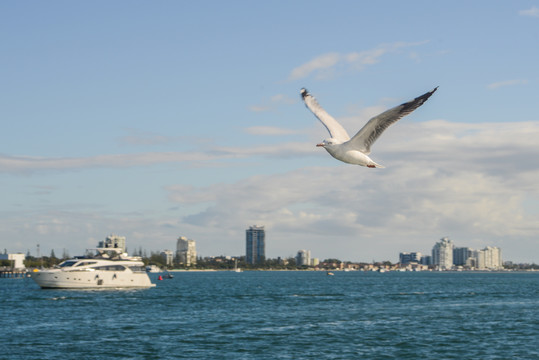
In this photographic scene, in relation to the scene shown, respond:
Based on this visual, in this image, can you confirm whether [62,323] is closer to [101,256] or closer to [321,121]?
[101,256]

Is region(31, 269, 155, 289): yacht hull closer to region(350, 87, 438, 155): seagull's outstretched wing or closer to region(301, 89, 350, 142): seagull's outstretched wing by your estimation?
region(301, 89, 350, 142): seagull's outstretched wing

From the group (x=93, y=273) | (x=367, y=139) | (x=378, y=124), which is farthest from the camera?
(x=93, y=273)

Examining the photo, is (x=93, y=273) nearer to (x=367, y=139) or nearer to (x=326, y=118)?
(x=326, y=118)

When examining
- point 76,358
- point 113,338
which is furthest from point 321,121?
point 113,338

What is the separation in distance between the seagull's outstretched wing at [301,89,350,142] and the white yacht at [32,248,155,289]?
78937mm

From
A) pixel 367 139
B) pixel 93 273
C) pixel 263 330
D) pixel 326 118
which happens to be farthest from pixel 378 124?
pixel 93 273

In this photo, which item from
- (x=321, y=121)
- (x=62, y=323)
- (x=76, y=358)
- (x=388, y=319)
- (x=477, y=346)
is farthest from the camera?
(x=388, y=319)

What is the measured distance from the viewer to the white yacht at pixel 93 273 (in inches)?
3681

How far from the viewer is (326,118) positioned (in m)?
19.6

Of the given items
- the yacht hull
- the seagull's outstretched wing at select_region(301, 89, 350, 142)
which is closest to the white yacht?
the yacht hull

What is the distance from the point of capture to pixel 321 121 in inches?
766

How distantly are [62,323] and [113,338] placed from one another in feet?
35.1

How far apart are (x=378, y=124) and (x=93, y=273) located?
8489 cm

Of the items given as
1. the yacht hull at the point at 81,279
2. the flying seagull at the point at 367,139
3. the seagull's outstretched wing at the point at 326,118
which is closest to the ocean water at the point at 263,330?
the yacht hull at the point at 81,279
